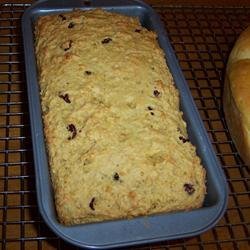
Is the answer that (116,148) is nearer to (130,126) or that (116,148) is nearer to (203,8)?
(130,126)

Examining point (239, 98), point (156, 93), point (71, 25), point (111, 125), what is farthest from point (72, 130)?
point (239, 98)

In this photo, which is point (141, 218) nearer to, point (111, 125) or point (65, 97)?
point (111, 125)

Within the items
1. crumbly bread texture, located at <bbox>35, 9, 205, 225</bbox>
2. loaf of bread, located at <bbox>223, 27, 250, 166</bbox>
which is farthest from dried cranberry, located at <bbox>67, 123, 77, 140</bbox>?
loaf of bread, located at <bbox>223, 27, 250, 166</bbox>

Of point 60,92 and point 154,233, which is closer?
point 154,233

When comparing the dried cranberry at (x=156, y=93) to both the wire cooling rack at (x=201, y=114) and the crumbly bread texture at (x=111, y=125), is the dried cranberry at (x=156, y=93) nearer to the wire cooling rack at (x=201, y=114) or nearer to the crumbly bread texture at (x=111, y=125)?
the crumbly bread texture at (x=111, y=125)

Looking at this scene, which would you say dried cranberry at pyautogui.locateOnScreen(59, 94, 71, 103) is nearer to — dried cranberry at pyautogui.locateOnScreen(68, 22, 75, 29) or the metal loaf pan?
the metal loaf pan

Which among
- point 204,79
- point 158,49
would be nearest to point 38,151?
point 158,49
